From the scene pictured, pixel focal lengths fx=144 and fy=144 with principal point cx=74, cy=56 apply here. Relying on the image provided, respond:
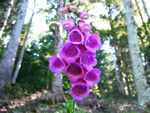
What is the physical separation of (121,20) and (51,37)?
976 cm

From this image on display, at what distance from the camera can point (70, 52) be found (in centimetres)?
134

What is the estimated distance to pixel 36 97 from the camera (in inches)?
259

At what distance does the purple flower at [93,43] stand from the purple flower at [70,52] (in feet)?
0.39

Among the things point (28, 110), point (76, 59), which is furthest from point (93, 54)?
point (28, 110)

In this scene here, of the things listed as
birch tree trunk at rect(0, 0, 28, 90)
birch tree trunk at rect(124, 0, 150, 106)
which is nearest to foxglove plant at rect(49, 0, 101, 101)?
birch tree trunk at rect(124, 0, 150, 106)

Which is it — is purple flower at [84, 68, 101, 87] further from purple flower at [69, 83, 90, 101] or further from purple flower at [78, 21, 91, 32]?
purple flower at [78, 21, 91, 32]

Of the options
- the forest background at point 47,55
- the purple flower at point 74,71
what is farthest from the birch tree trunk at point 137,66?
the purple flower at point 74,71

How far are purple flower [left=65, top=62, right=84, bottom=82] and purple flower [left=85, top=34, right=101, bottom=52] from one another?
206mm

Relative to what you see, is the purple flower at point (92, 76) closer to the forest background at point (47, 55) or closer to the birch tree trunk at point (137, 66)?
the forest background at point (47, 55)

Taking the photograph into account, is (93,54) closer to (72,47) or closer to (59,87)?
(72,47)

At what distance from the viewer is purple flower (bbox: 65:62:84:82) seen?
4.40 feet

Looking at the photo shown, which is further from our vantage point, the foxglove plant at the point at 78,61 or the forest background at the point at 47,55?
the forest background at the point at 47,55

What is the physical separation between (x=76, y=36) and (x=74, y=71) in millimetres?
343

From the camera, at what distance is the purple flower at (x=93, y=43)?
1.38 m
